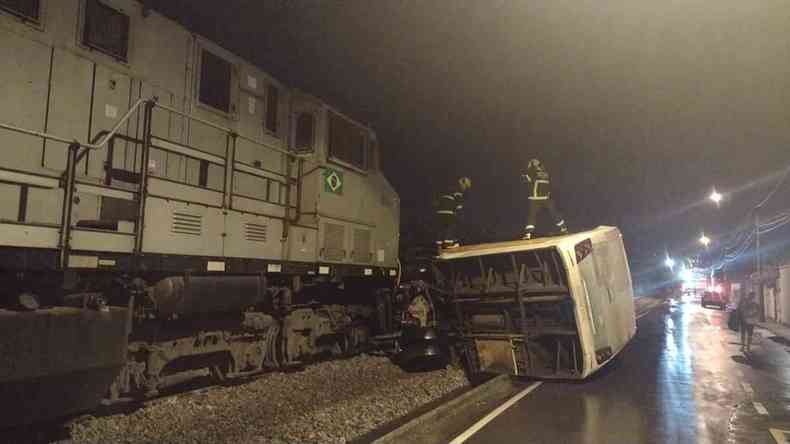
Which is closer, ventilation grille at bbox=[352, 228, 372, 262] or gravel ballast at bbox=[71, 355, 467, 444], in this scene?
gravel ballast at bbox=[71, 355, 467, 444]

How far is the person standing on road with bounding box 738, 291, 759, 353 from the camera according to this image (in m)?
13.9

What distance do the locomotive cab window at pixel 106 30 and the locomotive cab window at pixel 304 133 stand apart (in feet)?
10.1

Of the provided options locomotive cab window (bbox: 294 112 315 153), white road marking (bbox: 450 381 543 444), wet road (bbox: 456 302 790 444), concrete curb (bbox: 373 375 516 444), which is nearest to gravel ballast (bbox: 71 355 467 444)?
concrete curb (bbox: 373 375 516 444)

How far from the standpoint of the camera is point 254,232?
702 cm

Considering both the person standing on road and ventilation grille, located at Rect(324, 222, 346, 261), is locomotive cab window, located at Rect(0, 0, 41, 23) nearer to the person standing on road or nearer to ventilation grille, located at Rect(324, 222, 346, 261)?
ventilation grille, located at Rect(324, 222, 346, 261)

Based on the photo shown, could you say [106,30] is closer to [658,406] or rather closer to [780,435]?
[658,406]

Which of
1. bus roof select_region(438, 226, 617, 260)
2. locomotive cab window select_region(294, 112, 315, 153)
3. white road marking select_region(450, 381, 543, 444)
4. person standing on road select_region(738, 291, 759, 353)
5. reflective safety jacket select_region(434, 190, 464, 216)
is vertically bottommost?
white road marking select_region(450, 381, 543, 444)

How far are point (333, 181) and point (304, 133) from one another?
0.91m

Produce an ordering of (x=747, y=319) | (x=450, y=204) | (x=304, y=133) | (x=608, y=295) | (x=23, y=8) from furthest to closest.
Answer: (x=747, y=319), (x=450, y=204), (x=304, y=133), (x=608, y=295), (x=23, y=8)

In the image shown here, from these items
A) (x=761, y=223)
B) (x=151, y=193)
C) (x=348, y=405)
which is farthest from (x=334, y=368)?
(x=761, y=223)

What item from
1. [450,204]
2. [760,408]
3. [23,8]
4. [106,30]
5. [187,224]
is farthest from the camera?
[450,204]

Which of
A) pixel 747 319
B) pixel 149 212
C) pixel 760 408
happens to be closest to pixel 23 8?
pixel 149 212

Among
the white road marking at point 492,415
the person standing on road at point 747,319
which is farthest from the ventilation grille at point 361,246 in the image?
the person standing on road at point 747,319

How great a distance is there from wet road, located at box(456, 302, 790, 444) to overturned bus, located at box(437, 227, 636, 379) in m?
0.54
